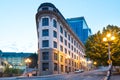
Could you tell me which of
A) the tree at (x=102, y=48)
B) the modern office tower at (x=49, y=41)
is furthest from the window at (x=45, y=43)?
the tree at (x=102, y=48)

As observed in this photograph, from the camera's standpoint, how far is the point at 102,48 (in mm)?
40281

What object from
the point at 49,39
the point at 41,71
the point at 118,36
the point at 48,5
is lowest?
the point at 41,71

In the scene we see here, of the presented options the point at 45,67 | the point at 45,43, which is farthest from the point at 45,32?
the point at 45,67

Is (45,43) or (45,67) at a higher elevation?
(45,43)

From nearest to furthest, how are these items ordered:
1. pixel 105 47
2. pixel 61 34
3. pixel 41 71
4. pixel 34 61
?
1. pixel 105 47
2. pixel 41 71
3. pixel 61 34
4. pixel 34 61

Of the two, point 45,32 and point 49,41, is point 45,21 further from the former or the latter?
point 49,41

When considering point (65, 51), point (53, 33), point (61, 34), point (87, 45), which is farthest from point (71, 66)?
point (87, 45)

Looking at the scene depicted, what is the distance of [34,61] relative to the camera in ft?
364

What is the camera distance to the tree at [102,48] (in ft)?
129

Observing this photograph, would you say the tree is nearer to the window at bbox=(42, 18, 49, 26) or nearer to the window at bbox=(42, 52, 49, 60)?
the window at bbox=(42, 52, 49, 60)

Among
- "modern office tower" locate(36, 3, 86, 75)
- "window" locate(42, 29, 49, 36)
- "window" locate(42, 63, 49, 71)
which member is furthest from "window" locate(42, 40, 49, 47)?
"window" locate(42, 63, 49, 71)

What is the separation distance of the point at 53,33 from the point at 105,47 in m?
38.4

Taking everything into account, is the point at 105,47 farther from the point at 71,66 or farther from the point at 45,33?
the point at 71,66

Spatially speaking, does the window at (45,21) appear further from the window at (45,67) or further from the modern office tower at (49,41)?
the window at (45,67)
